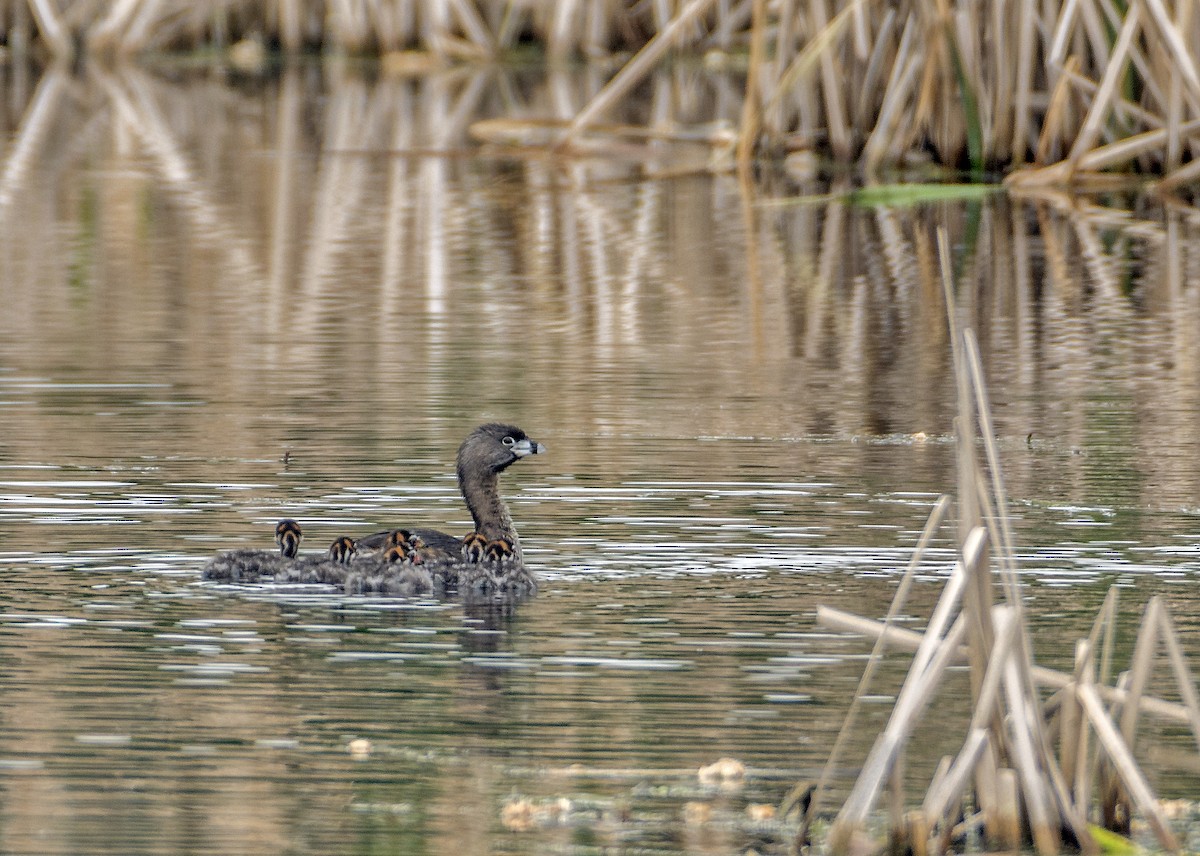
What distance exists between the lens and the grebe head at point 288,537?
337 inches

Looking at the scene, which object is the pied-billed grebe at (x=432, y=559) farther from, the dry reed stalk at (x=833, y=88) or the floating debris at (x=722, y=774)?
the dry reed stalk at (x=833, y=88)

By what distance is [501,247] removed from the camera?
62.5 ft

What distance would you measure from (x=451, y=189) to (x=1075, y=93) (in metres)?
5.44

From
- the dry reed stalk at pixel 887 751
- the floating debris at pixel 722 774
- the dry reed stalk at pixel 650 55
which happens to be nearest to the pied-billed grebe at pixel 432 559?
the floating debris at pixel 722 774

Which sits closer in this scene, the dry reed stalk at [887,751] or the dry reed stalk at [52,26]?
the dry reed stalk at [887,751]

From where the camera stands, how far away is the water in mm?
6152

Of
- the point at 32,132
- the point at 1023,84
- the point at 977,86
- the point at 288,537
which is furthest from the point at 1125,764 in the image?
the point at 32,132

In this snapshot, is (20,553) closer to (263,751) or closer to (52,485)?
(52,485)

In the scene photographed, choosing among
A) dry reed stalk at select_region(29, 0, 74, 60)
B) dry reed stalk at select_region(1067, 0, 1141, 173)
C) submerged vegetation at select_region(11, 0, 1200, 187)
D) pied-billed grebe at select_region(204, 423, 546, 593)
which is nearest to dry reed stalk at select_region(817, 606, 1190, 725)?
pied-billed grebe at select_region(204, 423, 546, 593)

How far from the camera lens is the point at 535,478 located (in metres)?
10.4

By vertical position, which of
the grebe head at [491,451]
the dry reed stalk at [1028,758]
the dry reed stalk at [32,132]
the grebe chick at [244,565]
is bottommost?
the dry reed stalk at [32,132]

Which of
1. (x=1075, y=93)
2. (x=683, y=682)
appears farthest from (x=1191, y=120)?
(x=683, y=682)

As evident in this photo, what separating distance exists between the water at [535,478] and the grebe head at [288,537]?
0.19 metres

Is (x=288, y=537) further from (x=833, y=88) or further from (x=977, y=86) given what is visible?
(x=833, y=88)
